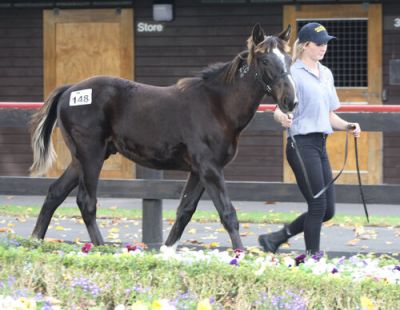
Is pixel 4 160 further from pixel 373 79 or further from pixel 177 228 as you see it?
pixel 177 228

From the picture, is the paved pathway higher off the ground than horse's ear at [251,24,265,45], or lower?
lower

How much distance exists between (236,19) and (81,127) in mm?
8243

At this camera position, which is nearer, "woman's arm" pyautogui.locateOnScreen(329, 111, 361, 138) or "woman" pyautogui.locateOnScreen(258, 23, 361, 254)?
"woman" pyautogui.locateOnScreen(258, 23, 361, 254)

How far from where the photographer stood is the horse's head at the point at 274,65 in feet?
24.2

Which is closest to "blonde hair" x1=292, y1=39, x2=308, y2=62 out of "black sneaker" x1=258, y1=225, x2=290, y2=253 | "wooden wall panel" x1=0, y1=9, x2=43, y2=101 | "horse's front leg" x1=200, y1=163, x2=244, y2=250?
"horse's front leg" x1=200, y1=163, x2=244, y2=250

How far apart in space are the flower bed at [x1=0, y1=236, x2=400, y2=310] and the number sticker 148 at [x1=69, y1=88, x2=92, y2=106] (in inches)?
95.4

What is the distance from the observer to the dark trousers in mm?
7742

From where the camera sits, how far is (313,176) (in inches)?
305

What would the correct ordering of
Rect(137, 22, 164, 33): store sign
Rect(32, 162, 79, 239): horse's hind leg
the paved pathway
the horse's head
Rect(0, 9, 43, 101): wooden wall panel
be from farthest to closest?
Rect(0, 9, 43, 101): wooden wall panel
Rect(137, 22, 164, 33): store sign
the paved pathway
Rect(32, 162, 79, 239): horse's hind leg
the horse's head

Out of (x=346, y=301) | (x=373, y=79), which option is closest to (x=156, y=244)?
(x=346, y=301)

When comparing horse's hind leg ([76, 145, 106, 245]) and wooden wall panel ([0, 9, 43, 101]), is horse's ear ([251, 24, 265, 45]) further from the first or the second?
wooden wall panel ([0, 9, 43, 101])

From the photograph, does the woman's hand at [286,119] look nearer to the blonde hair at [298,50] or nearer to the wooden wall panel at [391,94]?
the blonde hair at [298,50]

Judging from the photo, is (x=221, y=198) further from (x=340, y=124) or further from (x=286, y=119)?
(x=340, y=124)

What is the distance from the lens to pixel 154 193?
983 centimetres
